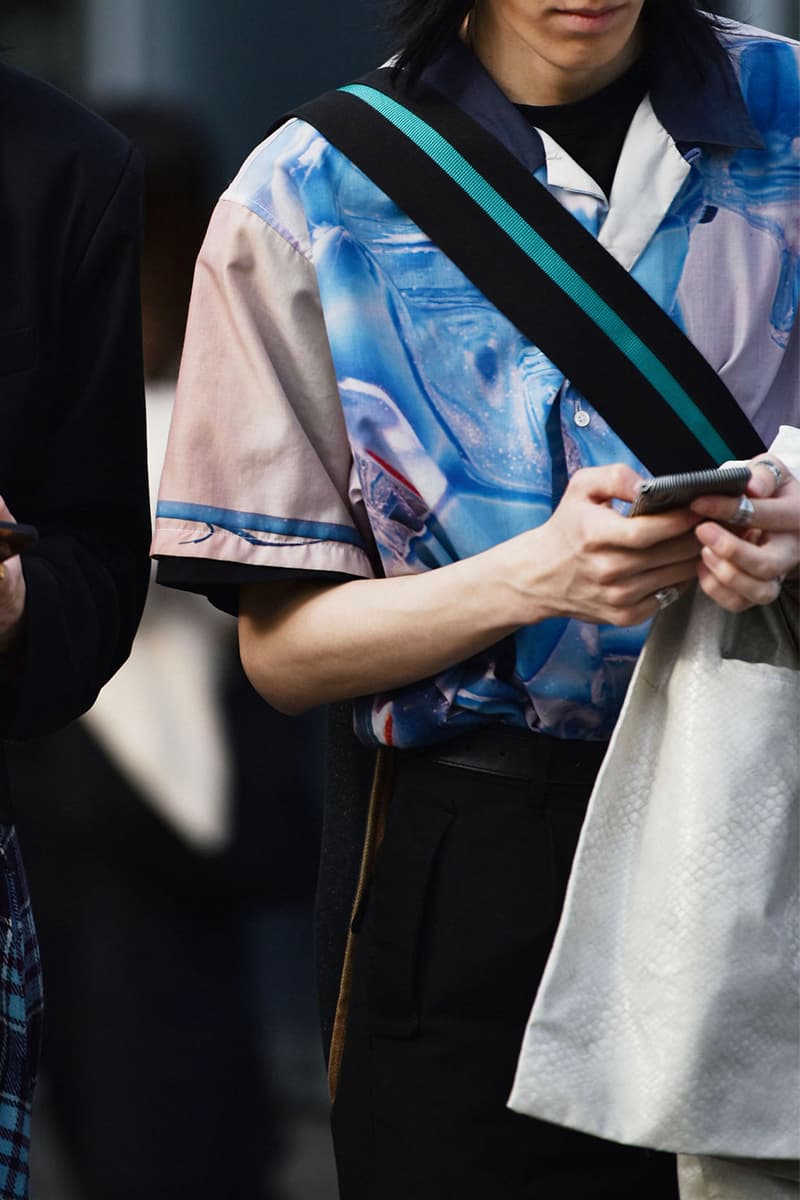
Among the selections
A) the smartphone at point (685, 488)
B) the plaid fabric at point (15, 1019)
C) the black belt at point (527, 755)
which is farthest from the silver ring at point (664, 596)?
the plaid fabric at point (15, 1019)

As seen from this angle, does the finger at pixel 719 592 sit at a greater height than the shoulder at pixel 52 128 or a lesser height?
lesser

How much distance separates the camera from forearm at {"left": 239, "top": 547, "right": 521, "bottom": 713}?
183cm

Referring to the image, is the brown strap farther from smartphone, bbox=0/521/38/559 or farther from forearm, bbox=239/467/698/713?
smartphone, bbox=0/521/38/559

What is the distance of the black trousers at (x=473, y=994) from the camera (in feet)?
6.13

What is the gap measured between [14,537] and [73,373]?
0.42 meters

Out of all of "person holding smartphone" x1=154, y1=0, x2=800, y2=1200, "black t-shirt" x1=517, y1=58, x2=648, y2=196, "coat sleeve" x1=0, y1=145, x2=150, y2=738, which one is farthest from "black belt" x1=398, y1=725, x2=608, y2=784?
"black t-shirt" x1=517, y1=58, x2=648, y2=196

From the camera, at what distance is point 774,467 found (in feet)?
5.62

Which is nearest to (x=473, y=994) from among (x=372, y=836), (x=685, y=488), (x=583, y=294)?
(x=372, y=836)

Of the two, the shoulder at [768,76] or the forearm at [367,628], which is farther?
the shoulder at [768,76]

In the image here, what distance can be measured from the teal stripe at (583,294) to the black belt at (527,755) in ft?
1.02

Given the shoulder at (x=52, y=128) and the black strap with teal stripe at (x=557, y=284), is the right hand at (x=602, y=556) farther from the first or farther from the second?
the shoulder at (x=52, y=128)

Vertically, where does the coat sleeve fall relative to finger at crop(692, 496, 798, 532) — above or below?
below

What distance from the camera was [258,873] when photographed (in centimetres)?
301

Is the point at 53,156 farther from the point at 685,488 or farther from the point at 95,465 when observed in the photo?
the point at 685,488
